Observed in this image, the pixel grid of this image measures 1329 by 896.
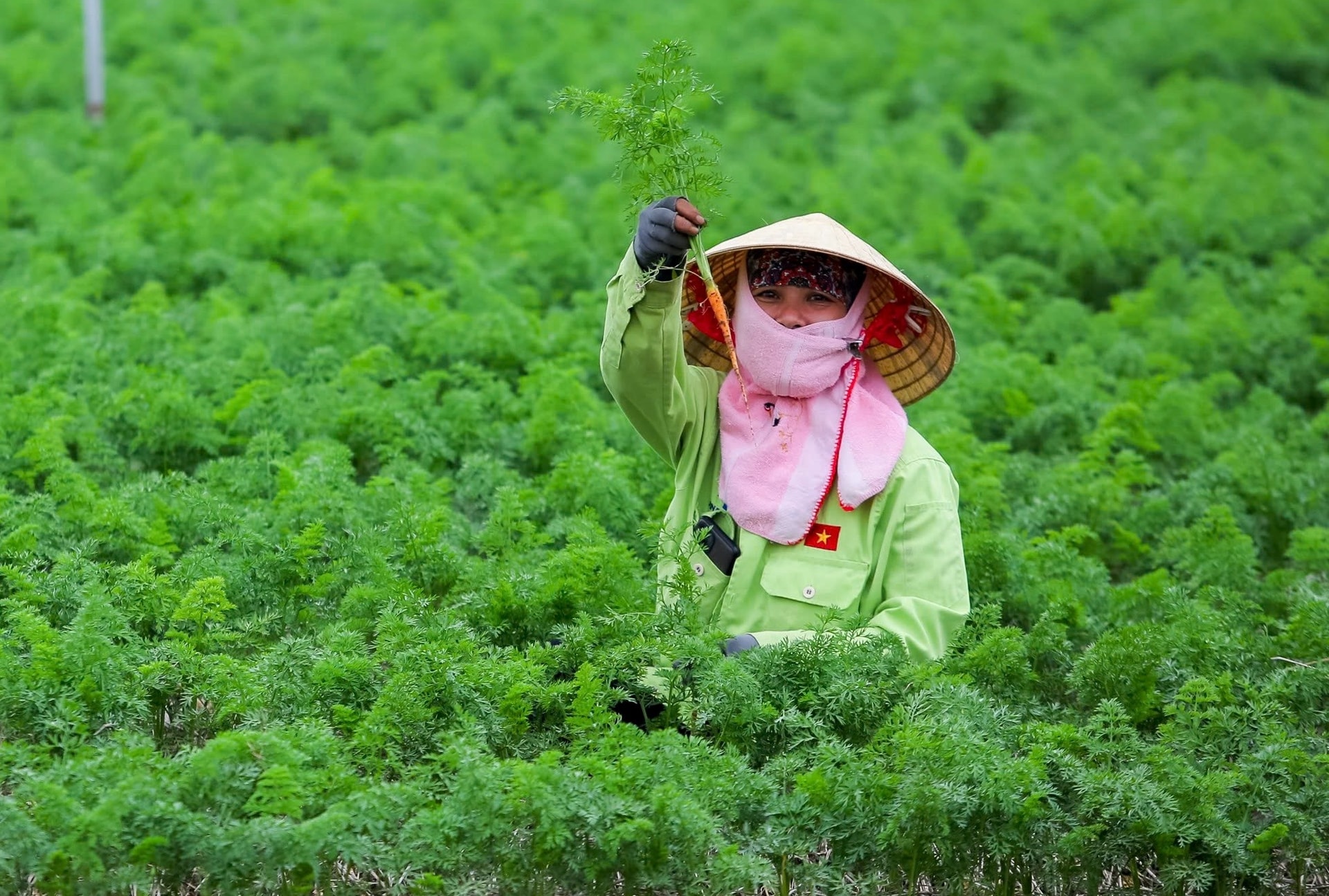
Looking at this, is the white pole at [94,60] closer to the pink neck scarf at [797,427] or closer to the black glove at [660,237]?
the pink neck scarf at [797,427]

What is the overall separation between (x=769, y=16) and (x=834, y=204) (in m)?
6.02

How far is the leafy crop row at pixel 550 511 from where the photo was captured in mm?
4191

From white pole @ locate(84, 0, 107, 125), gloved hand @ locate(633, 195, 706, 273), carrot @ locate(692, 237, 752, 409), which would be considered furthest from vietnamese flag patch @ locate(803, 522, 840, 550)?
white pole @ locate(84, 0, 107, 125)

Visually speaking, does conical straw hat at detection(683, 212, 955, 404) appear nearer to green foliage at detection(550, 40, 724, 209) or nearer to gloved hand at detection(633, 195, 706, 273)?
green foliage at detection(550, 40, 724, 209)

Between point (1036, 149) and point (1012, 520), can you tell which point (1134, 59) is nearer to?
point (1036, 149)

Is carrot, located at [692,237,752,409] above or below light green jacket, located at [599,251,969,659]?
above

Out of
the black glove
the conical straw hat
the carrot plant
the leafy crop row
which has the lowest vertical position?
the leafy crop row

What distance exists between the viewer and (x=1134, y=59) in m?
16.4

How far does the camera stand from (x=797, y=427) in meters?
5.19

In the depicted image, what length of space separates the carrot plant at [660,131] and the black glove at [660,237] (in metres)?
0.19

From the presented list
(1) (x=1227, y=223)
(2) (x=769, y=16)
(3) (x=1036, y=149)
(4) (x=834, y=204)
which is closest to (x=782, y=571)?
(4) (x=834, y=204)

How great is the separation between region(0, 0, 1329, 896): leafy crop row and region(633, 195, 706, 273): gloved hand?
1094 millimetres

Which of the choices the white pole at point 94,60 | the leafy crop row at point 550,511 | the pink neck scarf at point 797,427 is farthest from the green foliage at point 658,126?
the white pole at point 94,60

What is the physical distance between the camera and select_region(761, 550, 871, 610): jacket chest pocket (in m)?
4.98
